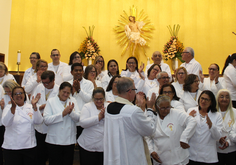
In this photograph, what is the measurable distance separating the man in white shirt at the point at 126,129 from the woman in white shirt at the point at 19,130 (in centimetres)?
147

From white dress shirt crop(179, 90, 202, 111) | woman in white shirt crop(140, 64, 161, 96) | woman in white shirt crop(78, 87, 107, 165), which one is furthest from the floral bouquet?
woman in white shirt crop(78, 87, 107, 165)

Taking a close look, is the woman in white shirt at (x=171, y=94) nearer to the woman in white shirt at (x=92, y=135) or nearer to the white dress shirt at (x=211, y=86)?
the woman in white shirt at (x=92, y=135)

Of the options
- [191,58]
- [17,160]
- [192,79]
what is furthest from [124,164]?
[191,58]

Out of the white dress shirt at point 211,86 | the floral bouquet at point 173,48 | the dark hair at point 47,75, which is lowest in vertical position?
the white dress shirt at point 211,86

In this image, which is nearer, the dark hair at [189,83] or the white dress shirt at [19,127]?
the white dress shirt at [19,127]

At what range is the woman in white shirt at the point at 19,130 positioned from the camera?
11.9 feet

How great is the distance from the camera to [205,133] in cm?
369

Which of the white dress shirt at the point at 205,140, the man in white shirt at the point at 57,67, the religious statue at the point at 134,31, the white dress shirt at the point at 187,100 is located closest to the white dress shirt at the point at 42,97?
the man in white shirt at the point at 57,67

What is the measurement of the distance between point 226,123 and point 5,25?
7.79 metres

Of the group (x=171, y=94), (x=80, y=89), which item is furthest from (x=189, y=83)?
(x=80, y=89)

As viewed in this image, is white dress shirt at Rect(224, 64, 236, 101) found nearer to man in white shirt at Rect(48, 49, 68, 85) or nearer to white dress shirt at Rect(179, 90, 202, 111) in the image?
white dress shirt at Rect(179, 90, 202, 111)

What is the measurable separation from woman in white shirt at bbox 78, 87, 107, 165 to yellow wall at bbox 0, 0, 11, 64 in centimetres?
613

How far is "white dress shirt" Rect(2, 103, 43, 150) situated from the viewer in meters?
3.64

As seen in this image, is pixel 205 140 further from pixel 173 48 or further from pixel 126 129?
pixel 173 48
